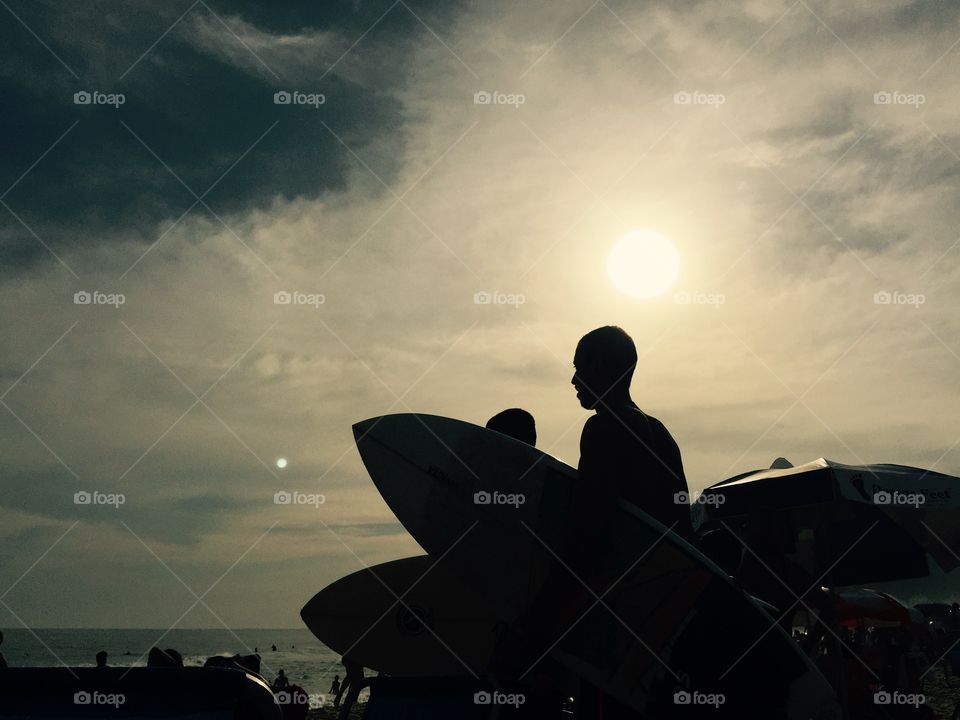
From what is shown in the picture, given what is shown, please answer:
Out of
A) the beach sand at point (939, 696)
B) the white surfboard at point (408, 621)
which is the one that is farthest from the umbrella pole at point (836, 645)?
the beach sand at point (939, 696)

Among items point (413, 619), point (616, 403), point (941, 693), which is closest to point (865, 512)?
point (413, 619)

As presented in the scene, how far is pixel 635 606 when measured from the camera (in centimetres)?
316

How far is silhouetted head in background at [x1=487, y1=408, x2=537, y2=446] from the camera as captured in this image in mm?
4539

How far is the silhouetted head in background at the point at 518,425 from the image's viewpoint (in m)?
4.54

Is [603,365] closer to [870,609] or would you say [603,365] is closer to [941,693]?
[870,609]

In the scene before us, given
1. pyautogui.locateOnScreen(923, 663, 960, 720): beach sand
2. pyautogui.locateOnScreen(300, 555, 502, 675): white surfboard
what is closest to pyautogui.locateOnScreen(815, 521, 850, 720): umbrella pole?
pyautogui.locateOnScreen(300, 555, 502, 675): white surfboard

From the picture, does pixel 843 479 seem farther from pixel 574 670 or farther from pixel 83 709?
pixel 83 709

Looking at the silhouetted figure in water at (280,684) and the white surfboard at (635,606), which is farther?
the silhouetted figure in water at (280,684)

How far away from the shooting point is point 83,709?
1.58 m

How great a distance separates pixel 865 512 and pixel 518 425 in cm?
466

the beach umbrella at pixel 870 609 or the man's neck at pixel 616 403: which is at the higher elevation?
the man's neck at pixel 616 403

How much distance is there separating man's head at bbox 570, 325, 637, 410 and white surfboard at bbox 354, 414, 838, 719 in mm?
478

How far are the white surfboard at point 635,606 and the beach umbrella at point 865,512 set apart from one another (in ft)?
11.1

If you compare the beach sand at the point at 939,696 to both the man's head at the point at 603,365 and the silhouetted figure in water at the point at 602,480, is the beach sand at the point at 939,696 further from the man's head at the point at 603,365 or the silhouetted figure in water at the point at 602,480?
the man's head at the point at 603,365
